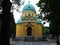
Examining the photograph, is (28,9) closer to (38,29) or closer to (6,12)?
(38,29)

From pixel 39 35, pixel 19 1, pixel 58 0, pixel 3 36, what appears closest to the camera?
pixel 58 0

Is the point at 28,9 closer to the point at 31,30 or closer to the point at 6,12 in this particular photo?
the point at 31,30

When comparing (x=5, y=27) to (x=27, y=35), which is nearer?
(x=5, y=27)

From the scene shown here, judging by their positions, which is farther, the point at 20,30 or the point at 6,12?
the point at 20,30

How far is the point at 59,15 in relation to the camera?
12.8 feet

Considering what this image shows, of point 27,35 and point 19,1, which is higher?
point 19,1

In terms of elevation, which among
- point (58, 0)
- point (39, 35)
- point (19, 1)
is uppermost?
point (19, 1)

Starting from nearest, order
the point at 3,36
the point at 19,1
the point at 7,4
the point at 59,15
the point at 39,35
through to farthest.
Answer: the point at 59,15
the point at 3,36
the point at 7,4
the point at 19,1
the point at 39,35

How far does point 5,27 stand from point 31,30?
54515mm

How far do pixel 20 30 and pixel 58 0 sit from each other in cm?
5572

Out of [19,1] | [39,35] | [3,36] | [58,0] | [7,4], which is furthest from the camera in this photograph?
[39,35]

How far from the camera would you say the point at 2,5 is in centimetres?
521

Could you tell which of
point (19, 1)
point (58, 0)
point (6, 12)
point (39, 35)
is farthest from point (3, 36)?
point (39, 35)

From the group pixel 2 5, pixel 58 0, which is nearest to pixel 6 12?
pixel 2 5
